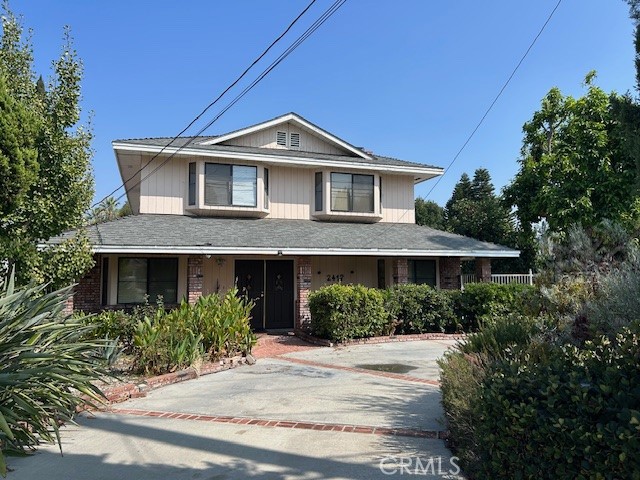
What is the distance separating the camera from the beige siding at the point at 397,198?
18.7 metres

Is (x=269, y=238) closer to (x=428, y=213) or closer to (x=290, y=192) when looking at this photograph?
(x=290, y=192)

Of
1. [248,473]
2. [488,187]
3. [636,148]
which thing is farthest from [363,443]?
[488,187]

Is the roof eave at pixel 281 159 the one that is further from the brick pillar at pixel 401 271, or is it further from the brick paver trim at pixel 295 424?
the brick paver trim at pixel 295 424

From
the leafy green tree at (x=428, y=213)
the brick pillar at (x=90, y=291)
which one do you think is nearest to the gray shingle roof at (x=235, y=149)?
the brick pillar at (x=90, y=291)

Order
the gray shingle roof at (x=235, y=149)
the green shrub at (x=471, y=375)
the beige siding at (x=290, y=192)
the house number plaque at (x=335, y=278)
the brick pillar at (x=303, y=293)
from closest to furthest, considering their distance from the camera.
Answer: the green shrub at (x=471, y=375) < the brick pillar at (x=303, y=293) < the gray shingle roof at (x=235, y=149) < the house number plaque at (x=335, y=278) < the beige siding at (x=290, y=192)

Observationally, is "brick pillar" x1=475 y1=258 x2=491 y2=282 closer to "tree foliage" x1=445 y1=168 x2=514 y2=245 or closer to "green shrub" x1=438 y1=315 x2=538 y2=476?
"green shrub" x1=438 y1=315 x2=538 y2=476

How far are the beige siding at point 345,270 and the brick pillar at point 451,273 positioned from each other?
2.56 m

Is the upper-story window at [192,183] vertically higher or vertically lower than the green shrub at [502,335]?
higher

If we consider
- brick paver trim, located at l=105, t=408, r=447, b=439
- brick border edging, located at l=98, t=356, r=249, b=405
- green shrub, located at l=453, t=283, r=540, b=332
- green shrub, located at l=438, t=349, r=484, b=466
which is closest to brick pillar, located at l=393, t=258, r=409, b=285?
green shrub, located at l=453, t=283, r=540, b=332

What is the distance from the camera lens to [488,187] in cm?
4281

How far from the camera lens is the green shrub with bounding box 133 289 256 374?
8.34 m

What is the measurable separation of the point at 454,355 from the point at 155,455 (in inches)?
154

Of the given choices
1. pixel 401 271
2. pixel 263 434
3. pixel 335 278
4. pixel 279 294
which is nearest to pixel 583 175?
pixel 401 271

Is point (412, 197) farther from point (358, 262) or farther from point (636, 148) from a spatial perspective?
point (636, 148)
